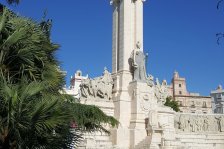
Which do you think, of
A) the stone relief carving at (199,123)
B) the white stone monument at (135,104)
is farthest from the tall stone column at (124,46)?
the stone relief carving at (199,123)

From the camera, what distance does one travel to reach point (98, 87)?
25.1 m

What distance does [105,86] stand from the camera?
83.9ft

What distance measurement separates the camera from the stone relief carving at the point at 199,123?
91.9ft

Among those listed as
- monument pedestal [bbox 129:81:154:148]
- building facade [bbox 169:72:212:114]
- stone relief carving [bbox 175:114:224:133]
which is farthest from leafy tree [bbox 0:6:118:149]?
building facade [bbox 169:72:212:114]

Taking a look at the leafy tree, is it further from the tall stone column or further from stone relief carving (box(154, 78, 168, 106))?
stone relief carving (box(154, 78, 168, 106))

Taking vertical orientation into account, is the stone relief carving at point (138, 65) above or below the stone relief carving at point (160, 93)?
above

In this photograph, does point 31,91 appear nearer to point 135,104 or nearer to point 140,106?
point 135,104

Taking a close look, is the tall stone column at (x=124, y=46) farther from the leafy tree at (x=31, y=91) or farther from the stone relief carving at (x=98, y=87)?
the leafy tree at (x=31, y=91)

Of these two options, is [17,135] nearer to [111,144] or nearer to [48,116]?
[48,116]

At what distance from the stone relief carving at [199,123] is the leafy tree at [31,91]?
63.6 feet

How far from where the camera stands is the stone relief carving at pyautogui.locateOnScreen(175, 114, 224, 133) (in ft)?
91.9

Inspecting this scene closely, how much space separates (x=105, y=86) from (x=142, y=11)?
6.74 m

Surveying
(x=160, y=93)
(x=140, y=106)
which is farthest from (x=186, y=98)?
(x=140, y=106)

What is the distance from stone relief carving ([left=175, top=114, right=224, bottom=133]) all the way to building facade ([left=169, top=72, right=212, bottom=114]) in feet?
145
